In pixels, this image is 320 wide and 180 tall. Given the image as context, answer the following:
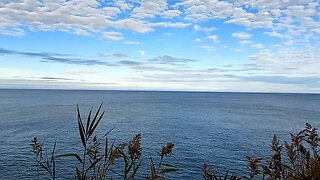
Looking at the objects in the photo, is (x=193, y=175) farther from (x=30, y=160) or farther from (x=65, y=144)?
(x=65, y=144)

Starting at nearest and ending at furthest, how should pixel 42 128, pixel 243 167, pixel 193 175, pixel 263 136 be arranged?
pixel 193 175, pixel 243 167, pixel 263 136, pixel 42 128

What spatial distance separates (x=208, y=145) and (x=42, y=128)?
108ft

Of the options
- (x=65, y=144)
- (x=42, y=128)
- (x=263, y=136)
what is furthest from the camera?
(x=42, y=128)

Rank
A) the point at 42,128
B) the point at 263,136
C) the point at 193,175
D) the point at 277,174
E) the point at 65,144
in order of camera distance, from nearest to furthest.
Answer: the point at 277,174, the point at 193,175, the point at 65,144, the point at 263,136, the point at 42,128

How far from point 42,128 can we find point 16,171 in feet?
95.6

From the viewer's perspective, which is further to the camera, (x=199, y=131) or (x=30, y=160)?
(x=199, y=131)

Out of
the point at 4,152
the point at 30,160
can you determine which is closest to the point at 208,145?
the point at 30,160

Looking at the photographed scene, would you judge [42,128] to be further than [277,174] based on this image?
Yes

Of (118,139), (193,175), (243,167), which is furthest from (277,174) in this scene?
(118,139)

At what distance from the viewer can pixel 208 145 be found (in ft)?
160

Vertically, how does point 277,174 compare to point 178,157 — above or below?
above

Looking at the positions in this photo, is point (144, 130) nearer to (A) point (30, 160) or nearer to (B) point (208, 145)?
(B) point (208, 145)

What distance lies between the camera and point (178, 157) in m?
41.8

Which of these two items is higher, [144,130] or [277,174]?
[277,174]
